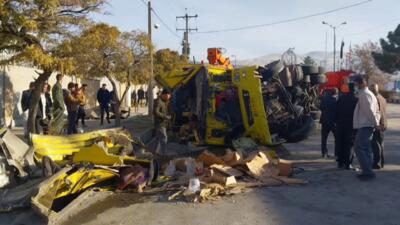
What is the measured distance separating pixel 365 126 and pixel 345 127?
1.05 metres

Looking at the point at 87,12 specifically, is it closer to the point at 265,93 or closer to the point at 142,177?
the point at 265,93

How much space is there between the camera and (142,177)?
7.98 m

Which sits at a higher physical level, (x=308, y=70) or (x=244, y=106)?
(x=308, y=70)

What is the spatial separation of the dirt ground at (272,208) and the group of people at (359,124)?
1.75ft

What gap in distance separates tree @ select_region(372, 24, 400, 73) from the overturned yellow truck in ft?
136

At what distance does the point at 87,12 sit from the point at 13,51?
1.87 metres

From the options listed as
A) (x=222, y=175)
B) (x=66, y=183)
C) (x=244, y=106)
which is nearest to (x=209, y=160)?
(x=222, y=175)

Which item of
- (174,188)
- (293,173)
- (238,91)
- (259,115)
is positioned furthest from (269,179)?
(238,91)

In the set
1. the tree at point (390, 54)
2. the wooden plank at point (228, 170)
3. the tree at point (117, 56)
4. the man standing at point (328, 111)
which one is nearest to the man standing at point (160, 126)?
the wooden plank at point (228, 170)

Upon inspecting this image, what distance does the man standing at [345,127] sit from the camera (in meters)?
9.13

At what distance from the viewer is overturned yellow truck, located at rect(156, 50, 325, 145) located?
35.6 feet

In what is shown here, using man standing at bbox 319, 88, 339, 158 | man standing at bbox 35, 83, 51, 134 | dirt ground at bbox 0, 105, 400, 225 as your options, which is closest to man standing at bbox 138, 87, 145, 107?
man standing at bbox 35, 83, 51, 134

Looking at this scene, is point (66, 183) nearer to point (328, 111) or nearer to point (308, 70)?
point (328, 111)

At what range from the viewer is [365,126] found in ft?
27.1
